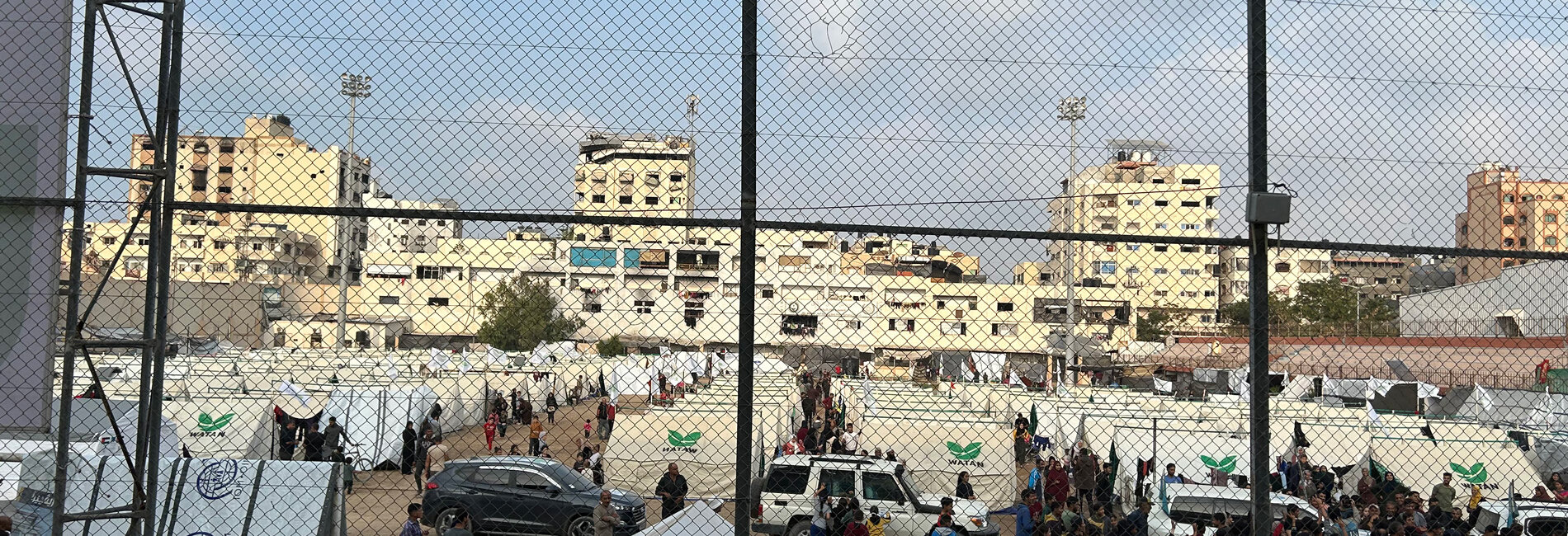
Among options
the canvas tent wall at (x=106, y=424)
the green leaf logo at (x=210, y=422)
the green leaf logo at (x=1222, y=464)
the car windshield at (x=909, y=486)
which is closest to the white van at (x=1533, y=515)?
the green leaf logo at (x=1222, y=464)

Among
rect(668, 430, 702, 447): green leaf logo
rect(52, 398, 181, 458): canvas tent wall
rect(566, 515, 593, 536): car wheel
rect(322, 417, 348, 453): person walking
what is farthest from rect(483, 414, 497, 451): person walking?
rect(566, 515, 593, 536): car wheel

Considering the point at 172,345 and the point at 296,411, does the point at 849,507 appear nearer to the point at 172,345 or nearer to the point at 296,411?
the point at 172,345

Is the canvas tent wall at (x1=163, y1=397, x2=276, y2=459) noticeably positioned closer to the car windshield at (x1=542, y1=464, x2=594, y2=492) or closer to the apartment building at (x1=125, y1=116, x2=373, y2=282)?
the car windshield at (x1=542, y1=464, x2=594, y2=492)

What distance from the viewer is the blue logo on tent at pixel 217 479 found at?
9.36 m

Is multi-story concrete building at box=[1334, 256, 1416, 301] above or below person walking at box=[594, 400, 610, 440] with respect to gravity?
above

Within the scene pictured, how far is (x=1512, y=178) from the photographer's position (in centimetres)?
626

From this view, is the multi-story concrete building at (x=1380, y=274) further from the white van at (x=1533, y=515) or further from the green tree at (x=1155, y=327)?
the green tree at (x=1155, y=327)

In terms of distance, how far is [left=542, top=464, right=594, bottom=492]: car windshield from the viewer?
1391 cm

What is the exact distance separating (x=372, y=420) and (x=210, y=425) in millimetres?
2995

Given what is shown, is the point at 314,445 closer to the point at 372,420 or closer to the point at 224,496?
the point at 372,420

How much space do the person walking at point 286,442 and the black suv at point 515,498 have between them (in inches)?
264

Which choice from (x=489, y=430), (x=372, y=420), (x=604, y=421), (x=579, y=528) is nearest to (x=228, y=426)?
(x=372, y=420)

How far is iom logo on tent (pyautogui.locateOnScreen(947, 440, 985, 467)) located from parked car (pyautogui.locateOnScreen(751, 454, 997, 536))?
161cm

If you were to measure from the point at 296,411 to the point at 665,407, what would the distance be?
8332 millimetres
